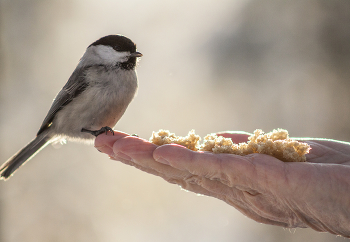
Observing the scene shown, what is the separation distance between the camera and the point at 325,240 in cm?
228

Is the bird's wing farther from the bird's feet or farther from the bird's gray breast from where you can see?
the bird's feet

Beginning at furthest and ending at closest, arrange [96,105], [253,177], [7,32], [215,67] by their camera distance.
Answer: [215,67] < [7,32] < [96,105] < [253,177]

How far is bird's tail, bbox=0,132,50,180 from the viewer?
4.79 ft

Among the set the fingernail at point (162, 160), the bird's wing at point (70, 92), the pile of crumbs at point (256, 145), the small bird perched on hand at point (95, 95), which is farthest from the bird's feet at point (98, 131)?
the fingernail at point (162, 160)

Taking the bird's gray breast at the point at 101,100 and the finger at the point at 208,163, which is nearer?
the finger at the point at 208,163

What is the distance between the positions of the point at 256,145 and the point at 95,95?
0.73 meters

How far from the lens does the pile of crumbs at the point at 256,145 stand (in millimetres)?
834

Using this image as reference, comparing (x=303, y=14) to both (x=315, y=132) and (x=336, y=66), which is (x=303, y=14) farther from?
(x=315, y=132)

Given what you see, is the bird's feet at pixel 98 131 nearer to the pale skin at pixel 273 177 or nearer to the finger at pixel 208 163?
the pale skin at pixel 273 177

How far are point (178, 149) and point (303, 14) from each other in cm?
226

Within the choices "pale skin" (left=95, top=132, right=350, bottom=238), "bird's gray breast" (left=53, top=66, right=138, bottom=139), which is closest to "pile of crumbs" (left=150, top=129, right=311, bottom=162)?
"pale skin" (left=95, top=132, right=350, bottom=238)

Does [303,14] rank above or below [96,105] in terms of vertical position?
above

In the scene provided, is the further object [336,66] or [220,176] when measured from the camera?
[336,66]

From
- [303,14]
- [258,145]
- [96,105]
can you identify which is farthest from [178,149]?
[303,14]
